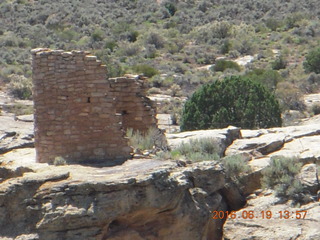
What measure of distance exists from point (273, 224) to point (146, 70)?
86.1ft

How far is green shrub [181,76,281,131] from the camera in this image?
21000 mm

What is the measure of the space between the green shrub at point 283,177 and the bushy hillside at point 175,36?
57.4 feet

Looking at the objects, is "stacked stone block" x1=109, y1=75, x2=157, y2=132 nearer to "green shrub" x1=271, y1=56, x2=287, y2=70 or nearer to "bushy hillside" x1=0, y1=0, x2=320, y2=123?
"bushy hillside" x1=0, y1=0, x2=320, y2=123

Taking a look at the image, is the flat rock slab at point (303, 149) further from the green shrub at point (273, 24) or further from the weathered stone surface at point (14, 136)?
the green shrub at point (273, 24)

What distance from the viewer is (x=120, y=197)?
390 inches

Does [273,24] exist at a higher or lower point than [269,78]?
higher

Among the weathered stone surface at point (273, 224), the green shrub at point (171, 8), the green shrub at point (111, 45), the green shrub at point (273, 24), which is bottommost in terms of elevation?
the green shrub at point (111, 45)

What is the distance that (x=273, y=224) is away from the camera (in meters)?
10.8

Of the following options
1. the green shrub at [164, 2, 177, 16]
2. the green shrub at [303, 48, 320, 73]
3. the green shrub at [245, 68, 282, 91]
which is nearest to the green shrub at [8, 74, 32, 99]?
the green shrub at [245, 68, 282, 91]

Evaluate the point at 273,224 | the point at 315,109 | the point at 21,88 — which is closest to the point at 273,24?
the point at 315,109

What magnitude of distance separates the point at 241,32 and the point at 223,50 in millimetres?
4300

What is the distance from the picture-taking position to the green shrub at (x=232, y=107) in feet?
68.9

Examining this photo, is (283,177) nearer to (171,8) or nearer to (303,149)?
(303,149)

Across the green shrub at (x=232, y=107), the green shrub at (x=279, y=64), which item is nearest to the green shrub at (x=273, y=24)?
the green shrub at (x=279, y=64)
